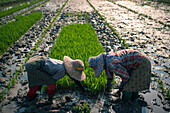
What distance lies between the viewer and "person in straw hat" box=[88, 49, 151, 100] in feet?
7.22

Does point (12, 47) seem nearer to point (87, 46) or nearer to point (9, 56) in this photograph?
point (9, 56)

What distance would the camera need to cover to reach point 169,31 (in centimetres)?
630

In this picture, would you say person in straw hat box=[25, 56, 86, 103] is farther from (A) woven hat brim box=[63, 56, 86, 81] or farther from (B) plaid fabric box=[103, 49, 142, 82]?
(B) plaid fabric box=[103, 49, 142, 82]

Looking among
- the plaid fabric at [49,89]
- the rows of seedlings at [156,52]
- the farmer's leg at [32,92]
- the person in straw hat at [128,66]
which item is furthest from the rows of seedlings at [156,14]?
the farmer's leg at [32,92]

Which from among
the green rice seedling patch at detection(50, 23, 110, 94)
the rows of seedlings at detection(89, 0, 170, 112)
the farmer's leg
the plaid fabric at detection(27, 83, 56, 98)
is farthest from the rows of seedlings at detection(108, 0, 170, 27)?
the farmer's leg

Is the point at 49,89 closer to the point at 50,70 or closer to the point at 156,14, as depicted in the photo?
the point at 50,70

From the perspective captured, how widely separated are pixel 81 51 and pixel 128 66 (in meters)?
1.93

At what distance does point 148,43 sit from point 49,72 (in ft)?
13.0

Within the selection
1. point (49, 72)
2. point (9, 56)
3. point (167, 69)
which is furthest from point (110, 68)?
point (9, 56)

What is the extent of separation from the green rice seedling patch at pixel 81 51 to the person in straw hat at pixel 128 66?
1.83 ft

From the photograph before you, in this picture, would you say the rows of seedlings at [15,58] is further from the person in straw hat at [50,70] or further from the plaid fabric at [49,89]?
the person in straw hat at [50,70]

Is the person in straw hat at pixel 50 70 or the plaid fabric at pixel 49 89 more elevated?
the person in straw hat at pixel 50 70

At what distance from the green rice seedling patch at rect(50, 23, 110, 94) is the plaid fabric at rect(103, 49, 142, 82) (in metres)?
0.63

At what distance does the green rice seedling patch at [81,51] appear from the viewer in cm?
279
